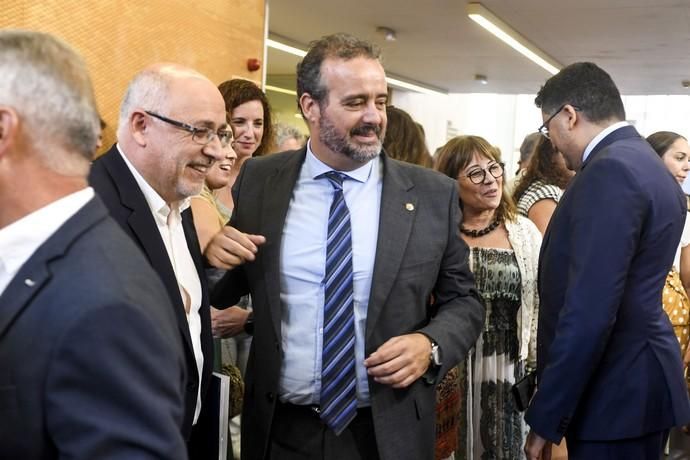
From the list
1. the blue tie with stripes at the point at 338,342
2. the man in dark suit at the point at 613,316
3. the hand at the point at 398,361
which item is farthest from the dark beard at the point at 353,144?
the man in dark suit at the point at 613,316

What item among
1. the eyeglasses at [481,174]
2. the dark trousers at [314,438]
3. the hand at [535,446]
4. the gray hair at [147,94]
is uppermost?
the gray hair at [147,94]

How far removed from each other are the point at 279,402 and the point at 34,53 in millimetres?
1259

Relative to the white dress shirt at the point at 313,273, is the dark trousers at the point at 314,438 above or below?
below

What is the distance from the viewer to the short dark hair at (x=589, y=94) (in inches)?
93.0

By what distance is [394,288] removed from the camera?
1913mm

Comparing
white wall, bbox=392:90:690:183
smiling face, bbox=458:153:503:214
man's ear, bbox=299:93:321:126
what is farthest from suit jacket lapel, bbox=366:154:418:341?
white wall, bbox=392:90:690:183

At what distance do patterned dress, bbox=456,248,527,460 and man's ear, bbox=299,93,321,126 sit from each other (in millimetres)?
1316

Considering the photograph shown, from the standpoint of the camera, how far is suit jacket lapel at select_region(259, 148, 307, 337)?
193 centimetres

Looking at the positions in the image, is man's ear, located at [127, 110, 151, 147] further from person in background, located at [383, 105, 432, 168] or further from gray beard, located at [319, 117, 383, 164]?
person in background, located at [383, 105, 432, 168]

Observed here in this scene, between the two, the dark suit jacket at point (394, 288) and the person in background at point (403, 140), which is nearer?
the dark suit jacket at point (394, 288)

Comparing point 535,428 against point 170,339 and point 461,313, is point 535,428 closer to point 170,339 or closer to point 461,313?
point 461,313

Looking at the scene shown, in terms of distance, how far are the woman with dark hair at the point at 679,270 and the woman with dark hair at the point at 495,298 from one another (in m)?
0.77

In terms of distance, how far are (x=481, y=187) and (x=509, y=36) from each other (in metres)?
5.94

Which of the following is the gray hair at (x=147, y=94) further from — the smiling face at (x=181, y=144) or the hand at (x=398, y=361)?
the hand at (x=398, y=361)
